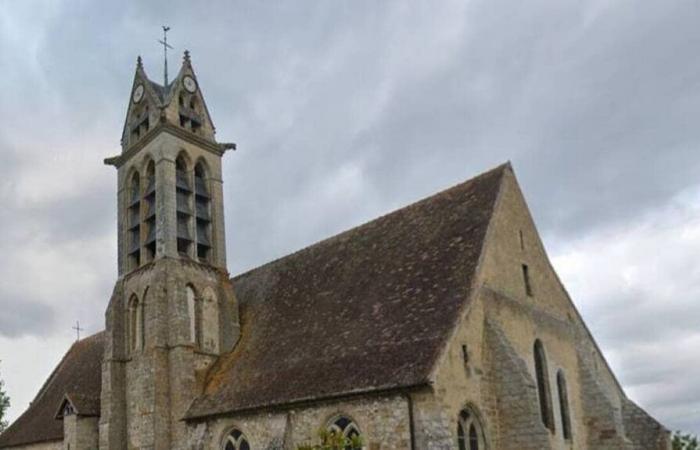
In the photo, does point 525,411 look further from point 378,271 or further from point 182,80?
point 182,80

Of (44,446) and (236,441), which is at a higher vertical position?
(44,446)

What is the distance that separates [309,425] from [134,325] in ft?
36.8

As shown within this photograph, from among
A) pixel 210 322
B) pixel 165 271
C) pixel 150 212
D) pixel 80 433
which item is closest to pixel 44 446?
pixel 80 433

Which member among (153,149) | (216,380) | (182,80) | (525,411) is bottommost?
(525,411)

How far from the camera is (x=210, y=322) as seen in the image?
28516 millimetres

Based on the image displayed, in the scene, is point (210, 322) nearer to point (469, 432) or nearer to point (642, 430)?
point (469, 432)

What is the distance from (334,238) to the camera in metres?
28.5

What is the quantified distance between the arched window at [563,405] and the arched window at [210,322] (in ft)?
41.0

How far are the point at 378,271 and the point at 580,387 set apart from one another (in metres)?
7.35

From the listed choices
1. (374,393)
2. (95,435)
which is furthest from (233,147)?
(374,393)

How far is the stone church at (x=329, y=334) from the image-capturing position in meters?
19.3

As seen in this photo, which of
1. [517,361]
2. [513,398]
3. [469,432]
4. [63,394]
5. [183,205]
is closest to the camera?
[469,432]

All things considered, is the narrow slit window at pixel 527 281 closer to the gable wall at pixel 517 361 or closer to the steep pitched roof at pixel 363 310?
the gable wall at pixel 517 361

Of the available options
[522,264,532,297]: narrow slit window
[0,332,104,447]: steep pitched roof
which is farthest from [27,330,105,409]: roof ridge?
[522,264,532,297]: narrow slit window
